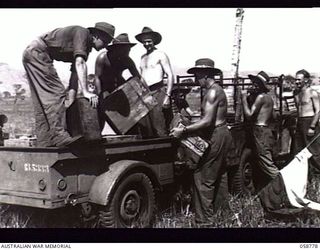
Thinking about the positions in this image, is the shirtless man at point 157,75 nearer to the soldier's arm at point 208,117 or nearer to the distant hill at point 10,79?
the soldier's arm at point 208,117

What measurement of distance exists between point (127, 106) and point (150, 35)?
1605 millimetres

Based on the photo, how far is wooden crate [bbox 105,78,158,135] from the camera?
20.0 ft

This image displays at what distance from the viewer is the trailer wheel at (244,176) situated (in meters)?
7.79

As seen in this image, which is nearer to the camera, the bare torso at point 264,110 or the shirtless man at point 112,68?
the shirtless man at point 112,68

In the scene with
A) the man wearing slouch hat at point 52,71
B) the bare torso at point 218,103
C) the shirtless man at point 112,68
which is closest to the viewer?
the man wearing slouch hat at point 52,71

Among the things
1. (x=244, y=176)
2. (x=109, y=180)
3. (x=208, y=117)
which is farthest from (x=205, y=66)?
(x=244, y=176)

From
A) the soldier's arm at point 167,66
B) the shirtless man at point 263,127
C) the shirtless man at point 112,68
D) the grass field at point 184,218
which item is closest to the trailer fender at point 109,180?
the grass field at point 184,218

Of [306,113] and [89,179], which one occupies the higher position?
[306,113]

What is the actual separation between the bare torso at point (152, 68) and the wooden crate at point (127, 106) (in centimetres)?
120

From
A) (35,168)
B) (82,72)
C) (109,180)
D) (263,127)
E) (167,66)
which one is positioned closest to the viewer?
(35,168)

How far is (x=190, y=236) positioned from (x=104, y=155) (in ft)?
5.29

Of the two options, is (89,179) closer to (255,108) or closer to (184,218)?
(184,218)

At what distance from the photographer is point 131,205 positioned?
19.0 feet
